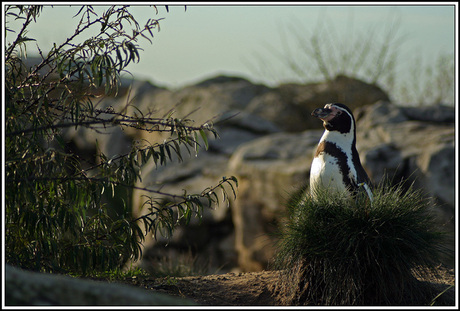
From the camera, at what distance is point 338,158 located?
4.81 metres

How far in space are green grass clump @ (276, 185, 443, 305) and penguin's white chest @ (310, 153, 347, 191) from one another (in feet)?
0.95

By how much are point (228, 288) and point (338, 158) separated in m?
1.47

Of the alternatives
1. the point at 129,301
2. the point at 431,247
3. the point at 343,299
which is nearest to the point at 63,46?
the point at 129,301

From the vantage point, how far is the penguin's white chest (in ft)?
15.6

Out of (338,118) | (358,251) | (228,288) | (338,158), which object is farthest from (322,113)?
(228,288)

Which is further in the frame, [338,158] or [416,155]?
[416,155]

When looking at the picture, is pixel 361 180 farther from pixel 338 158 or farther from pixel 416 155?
pixel 416 155

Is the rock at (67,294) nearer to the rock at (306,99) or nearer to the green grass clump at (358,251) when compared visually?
the green grass clump at (358,251)

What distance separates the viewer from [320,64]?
1406cm

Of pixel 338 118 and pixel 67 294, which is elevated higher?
pixel 338 118

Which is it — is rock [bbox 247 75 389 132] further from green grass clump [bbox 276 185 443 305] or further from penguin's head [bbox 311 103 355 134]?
green grass clump [bbox 276 185 443 305]

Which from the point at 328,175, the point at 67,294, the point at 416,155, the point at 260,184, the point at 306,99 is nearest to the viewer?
the point at 67,294

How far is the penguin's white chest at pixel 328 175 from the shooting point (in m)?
4.75

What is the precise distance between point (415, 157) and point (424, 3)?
382cm
